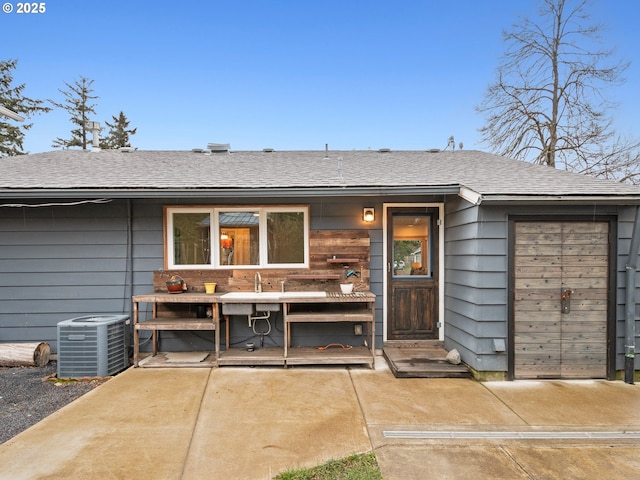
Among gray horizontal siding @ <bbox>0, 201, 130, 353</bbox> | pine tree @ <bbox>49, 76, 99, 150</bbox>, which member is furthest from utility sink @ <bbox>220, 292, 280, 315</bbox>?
pine tree @ <bbox>49, 76, 99, 150</bbox>

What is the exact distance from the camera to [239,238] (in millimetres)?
4602

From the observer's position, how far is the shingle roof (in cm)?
396

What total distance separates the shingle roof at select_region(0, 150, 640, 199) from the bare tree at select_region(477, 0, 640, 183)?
13.2ft

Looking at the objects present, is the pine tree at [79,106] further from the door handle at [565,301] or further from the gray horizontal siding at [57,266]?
the door handle at [565,301]

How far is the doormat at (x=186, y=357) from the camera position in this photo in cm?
415

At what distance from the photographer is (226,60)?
29.8 feet

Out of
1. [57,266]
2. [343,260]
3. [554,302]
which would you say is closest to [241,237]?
[343,260]

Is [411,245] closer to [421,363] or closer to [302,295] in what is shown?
[421,363]

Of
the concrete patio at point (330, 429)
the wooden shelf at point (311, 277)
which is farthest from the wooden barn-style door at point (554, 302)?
the wooden shelf at point (311, 277)

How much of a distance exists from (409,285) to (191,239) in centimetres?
315

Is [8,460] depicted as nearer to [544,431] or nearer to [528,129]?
[544,431]

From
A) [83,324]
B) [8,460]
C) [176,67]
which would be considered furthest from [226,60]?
[8,460]

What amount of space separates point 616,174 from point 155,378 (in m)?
11.5

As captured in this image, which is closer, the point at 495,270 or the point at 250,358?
the point at 495,270
